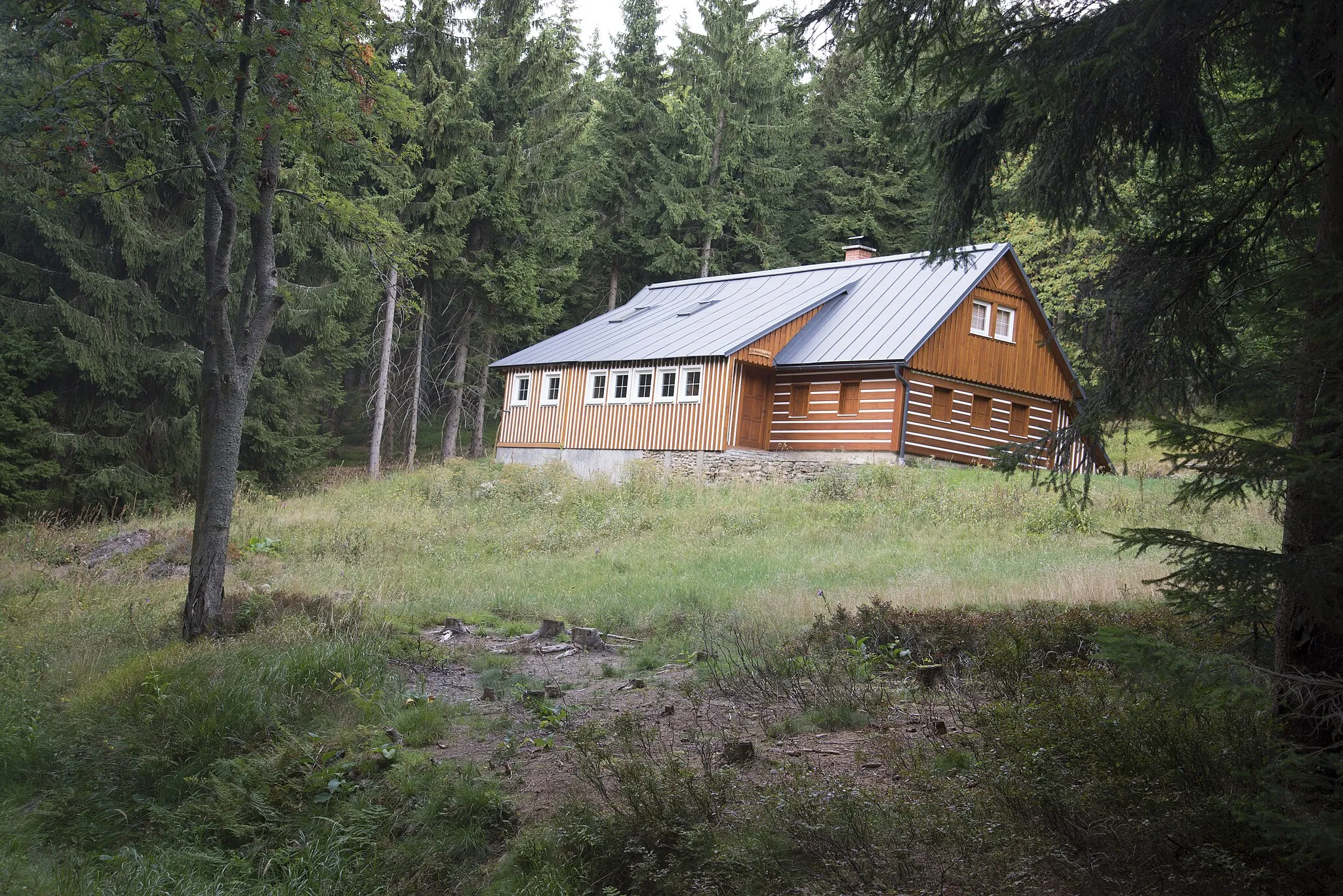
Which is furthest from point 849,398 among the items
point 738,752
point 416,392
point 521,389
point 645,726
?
point 738,752

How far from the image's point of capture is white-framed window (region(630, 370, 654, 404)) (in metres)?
27.8

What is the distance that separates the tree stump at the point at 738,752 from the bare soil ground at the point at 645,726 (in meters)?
0.01

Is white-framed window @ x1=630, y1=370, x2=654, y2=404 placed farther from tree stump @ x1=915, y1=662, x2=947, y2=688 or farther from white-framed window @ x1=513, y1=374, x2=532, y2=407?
tree stump @ x1=915, y1=662, x2=947, y2=688

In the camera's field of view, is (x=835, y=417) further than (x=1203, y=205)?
Yes

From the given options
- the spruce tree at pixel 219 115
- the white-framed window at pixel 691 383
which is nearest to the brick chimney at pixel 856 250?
the white-framed window at pixel 691 383

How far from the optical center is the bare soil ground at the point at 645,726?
561 cm

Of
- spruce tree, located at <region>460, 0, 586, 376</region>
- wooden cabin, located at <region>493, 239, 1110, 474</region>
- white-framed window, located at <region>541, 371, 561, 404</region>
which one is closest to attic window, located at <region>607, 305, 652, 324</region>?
wooden cabin, located at <region>493, 239, 1110, 474</region>

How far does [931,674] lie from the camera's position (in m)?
7.14

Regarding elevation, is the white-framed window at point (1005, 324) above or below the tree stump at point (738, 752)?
above

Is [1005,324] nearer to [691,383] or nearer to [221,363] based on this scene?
[691,383]

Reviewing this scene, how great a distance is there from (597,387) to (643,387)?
182 cm

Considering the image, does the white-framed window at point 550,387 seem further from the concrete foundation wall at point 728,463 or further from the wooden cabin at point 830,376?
the concrete foundation wall at point 728,463

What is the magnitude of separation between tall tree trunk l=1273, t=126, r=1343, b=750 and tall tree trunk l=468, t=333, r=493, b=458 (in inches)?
1233

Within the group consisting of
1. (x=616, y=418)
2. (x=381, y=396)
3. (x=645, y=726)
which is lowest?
(x=645, y=726)
